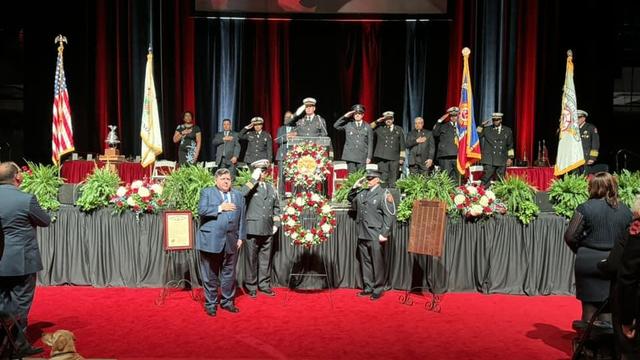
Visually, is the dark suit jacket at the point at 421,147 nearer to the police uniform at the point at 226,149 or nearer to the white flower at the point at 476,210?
the police uniform at the point at 226,149

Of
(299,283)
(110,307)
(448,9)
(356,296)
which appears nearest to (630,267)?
(356,296)

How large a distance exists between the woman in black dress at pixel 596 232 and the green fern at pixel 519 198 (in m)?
3.19

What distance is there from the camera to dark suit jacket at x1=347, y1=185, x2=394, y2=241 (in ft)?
27.8

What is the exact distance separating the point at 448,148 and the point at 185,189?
249 inches

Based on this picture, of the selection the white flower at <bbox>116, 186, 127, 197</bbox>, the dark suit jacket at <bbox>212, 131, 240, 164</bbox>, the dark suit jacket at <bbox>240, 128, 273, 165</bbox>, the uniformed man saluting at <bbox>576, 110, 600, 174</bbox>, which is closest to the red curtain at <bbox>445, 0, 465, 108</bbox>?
the uniformed man saluting at <bbox>576, 110, 600, 174</bbox>

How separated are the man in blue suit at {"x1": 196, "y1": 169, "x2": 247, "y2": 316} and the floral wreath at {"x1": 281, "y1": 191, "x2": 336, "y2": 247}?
688mm

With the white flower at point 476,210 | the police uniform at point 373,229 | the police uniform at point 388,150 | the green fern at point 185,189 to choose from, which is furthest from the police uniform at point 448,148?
the green fern at point 185,189

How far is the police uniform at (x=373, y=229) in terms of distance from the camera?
8.49 meters

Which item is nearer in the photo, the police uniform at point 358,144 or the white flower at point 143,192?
the white flower at point 143,192

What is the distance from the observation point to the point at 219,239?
25.0 feet

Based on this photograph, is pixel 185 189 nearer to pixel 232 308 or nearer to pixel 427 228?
pixel 232 308

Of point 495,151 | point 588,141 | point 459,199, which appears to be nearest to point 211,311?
point 459,199

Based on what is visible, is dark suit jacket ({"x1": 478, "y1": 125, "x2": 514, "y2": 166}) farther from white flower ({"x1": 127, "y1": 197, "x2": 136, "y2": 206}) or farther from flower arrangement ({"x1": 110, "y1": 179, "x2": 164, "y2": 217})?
white flower ({"x1": 127, "y1": 197, "x2": 136, "y2": 206})

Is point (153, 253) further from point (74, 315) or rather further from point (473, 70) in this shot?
point (473, 70)
